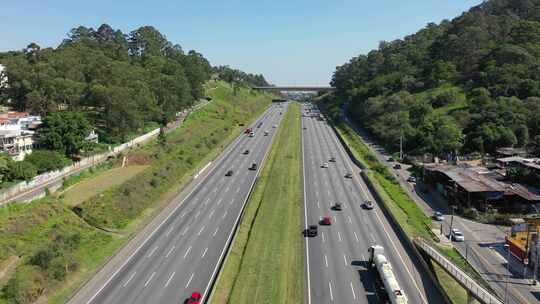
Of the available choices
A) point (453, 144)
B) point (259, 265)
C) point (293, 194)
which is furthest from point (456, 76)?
point (259, 265)

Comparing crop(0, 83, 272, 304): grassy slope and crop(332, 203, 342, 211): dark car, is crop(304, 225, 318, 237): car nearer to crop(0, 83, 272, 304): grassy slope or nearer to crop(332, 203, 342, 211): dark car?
crop(332, 203, 342, 211): dark car

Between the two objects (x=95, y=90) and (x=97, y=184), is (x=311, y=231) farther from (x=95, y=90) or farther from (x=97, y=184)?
(x=95, y=90)

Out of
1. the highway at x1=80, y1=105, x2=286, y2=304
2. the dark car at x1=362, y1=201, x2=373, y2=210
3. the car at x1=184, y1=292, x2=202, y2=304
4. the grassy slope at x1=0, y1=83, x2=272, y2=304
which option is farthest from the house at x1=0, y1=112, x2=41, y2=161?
the dark car at x1=362, y1=201, x2=373, y2=210

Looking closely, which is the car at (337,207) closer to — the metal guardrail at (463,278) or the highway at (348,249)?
the highway at (348,249)

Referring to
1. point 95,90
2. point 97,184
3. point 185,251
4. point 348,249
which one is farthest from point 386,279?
point 95,90

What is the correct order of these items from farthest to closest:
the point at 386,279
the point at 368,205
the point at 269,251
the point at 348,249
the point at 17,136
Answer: the point at 17,136 → the point at 368,205 → the point at 348,249 → the point at 269,251 → the point at 386,279

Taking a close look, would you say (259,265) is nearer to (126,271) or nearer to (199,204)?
(126,271)
